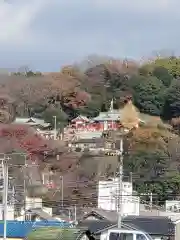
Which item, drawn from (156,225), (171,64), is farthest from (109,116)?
(156,225)

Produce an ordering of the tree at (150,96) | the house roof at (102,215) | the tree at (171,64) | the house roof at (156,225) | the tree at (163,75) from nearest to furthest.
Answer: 1. the house roof at (156,225)
2. the house roof at (102,215)
3. the tree at (150,96)
4. the tree at (163,75)
5. the tree at (171,64)

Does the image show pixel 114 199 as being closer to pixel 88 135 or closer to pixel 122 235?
pixel 122 235

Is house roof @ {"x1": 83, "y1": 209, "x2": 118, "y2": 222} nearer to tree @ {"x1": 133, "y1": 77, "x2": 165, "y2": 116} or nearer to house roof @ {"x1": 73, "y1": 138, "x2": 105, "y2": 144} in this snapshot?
house roof @ {"x1": 73, "y1": 138, "x2": 105, "y2": 144}

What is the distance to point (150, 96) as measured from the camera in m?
65.9

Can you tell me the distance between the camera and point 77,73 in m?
69.2

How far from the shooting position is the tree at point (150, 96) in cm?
6475

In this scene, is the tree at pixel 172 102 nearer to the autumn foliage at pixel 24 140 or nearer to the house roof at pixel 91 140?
the house roof at pixel 91 140

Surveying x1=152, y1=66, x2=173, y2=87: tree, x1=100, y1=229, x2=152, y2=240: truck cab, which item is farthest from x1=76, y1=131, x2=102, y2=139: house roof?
x1=100, y1=229, x2=152, y2=240: truck cab

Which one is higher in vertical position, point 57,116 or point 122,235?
point 57,116

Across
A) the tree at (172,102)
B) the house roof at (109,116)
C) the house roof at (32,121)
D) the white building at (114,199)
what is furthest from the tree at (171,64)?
the white building at (114,199)

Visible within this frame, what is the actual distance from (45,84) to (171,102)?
12.3 m

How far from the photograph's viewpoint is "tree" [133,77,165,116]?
64750 millimetres

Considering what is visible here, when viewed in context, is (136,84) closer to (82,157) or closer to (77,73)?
(77,73)

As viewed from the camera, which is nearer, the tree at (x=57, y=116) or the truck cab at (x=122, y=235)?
the truck cab at (x=122, y=235)
